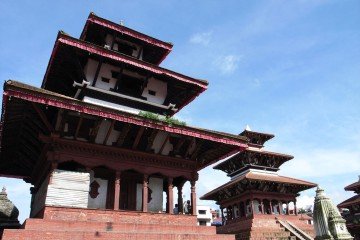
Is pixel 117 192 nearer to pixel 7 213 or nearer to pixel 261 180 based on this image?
pixel 7 213

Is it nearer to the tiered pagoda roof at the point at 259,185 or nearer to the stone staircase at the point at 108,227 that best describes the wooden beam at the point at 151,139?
the stone staircase at the point at 108,227

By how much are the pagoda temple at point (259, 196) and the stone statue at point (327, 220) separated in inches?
553

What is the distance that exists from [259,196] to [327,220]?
19.0 m

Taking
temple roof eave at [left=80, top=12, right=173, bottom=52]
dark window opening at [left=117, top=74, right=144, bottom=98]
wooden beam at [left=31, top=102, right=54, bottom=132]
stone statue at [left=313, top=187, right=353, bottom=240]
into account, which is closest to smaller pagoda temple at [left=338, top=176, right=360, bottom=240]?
stone statue at [left=313, top=187, right=353, bottom=240]

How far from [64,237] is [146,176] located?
4771mm

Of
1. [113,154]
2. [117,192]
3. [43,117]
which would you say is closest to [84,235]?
[117,192]

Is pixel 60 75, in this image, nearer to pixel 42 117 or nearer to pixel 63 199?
pixel 42 117

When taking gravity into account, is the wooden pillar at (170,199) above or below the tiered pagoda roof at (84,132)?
below

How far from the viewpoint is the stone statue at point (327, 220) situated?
13031mm

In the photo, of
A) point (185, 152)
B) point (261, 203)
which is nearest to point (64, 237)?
point (185, 152)

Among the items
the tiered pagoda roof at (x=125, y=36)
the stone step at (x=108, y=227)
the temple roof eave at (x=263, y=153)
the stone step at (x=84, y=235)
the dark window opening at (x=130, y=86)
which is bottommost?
the stone step at (x=84, y=235)

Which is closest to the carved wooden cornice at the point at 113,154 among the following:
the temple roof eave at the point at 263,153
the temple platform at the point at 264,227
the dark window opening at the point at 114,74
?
the dark window opening at the point at 114,74

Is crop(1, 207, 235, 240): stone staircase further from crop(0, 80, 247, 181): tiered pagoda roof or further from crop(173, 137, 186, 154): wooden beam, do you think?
crop(173, 137, 186, 154): wooden beam

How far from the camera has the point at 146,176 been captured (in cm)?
1493
